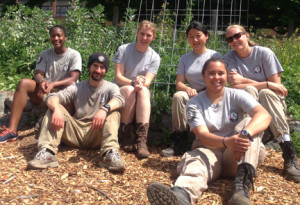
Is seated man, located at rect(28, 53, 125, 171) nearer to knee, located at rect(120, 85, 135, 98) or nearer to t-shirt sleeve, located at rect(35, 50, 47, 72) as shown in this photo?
knee, located at rect(120, 85, 135, 98)

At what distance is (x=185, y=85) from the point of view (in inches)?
157

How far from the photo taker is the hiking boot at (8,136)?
4191 millimetres

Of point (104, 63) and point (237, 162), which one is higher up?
point (104, 63)

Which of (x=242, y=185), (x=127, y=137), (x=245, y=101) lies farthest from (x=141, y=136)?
(x=242, y=185)

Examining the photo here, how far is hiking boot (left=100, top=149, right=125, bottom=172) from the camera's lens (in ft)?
10.8

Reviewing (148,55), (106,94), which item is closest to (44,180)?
(106,94)

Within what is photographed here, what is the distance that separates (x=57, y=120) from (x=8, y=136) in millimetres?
1154

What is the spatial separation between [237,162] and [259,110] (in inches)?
18.9

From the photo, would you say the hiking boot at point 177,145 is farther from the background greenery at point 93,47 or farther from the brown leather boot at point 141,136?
the background greenery at point 93,47

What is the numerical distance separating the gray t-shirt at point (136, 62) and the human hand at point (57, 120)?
3.51 ft

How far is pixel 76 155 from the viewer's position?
3754 millimetres

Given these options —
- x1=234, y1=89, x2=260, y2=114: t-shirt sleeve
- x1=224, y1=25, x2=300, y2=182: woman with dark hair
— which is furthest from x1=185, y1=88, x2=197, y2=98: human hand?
x1=234, y1=89, x2=260, y2=114: t-shirt sleeve

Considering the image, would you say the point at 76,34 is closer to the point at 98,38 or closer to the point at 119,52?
the point at 98,38

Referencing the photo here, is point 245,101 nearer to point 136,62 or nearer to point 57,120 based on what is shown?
Answer: point 136,62
